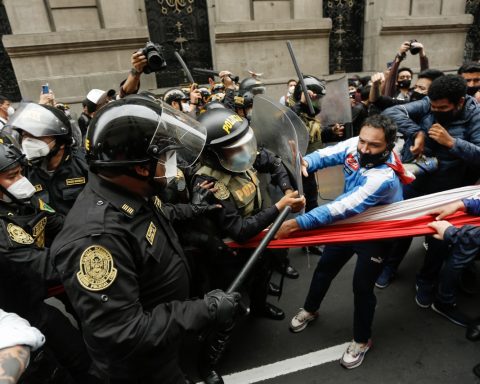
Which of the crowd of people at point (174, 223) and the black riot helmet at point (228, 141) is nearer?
the crowd of people at point (174, 223)

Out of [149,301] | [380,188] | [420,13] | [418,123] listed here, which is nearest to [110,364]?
[149,301]

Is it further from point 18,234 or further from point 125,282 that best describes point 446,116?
point 18,234

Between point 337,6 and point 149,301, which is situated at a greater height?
point 337,6

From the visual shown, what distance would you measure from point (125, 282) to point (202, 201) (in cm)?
107

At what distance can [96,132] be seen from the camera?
1.41 m

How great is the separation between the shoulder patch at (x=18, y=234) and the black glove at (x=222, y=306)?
1.21 meters

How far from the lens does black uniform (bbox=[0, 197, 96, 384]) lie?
6.12 feet

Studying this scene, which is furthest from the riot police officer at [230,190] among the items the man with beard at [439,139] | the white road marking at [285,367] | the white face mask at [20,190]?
the man with beard at [439,139]

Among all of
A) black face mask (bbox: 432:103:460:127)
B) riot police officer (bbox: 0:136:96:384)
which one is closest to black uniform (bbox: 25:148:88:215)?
riot police officer (bbox: 0:136:96:384)

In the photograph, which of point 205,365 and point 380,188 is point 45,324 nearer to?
point 205,365

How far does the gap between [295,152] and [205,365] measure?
182cm

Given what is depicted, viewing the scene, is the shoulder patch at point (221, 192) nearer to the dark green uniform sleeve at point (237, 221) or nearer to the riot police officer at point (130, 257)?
the dark green uniform sleeve at point (237, 221)

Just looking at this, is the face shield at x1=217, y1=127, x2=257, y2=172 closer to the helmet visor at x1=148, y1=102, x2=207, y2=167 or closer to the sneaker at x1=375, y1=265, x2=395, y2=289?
the helmet visor at x1=148, y1=102, x2=207, y2=167

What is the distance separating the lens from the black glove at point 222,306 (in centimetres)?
146
